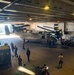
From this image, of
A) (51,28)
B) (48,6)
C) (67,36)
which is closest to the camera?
(48,6)

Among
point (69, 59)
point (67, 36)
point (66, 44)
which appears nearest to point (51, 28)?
point (67, 36)

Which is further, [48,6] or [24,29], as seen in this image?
[24,29]

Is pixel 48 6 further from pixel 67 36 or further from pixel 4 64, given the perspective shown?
pixel 67 36

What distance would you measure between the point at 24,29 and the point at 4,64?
23.5 metres

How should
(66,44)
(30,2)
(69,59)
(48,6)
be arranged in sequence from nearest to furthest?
1. (30,2)
2. (48,6)
3. (69,59)
4. (66,44)

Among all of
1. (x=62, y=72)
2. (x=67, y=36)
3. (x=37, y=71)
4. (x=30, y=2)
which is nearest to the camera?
(x=30, y=2)

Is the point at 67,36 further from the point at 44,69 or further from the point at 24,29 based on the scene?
the point at 44,69

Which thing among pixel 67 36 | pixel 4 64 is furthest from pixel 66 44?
pixel 4 64

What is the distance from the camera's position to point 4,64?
60.7ft

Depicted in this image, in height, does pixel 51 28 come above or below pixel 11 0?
below

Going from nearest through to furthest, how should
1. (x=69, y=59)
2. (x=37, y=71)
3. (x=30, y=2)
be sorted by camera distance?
(x=30, y=2) → (x=37, y=71) → (x=69, y=59)

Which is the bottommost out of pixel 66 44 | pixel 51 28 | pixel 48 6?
pixel 66 44

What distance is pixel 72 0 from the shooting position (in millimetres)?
9016

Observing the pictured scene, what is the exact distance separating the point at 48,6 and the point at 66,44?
23082mm
